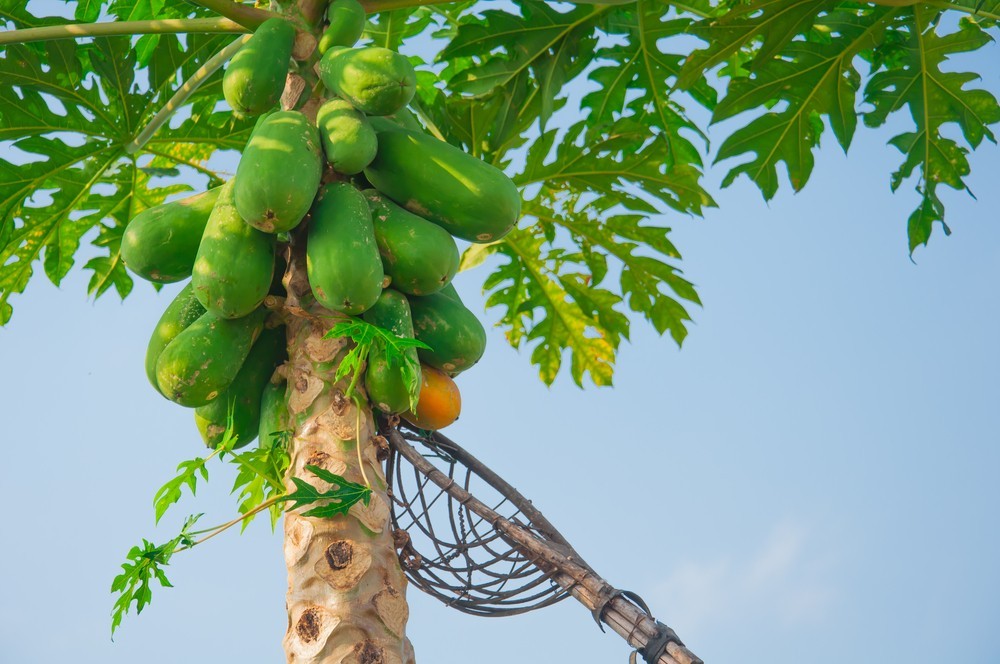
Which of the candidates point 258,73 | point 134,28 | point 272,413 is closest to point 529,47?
point 134,28

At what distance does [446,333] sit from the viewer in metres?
2.38

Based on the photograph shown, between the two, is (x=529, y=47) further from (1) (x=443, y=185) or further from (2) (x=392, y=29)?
(1) (x=443, y=185)

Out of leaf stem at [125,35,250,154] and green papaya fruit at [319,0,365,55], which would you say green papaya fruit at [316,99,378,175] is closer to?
green papaya fruit at [319,0,365,55]

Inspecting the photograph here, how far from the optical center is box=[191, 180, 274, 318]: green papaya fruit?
2.14 metres

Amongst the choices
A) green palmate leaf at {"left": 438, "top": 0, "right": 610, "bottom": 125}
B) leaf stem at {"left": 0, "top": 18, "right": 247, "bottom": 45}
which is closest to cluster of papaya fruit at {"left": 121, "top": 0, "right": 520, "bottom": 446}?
leaf stem at {"left": 0, "top": 18, "right": 247, "bottom": 45}

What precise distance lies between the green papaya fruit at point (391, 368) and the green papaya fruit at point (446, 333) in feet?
0.31

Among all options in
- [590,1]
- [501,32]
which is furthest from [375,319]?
[501,32]

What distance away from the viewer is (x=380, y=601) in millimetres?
1998

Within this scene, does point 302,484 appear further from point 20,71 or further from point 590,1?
point 20,71

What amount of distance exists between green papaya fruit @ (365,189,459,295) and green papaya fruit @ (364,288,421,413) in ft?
0.16

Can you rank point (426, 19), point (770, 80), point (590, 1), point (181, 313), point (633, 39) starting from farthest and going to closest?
point (426, 19)
point (633, 39)
point (770, 80)
point (590, 1)
point (181, 313)

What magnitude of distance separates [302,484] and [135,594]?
512 mm

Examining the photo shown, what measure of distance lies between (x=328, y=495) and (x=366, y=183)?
849 mm

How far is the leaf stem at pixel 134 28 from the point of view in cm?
306
